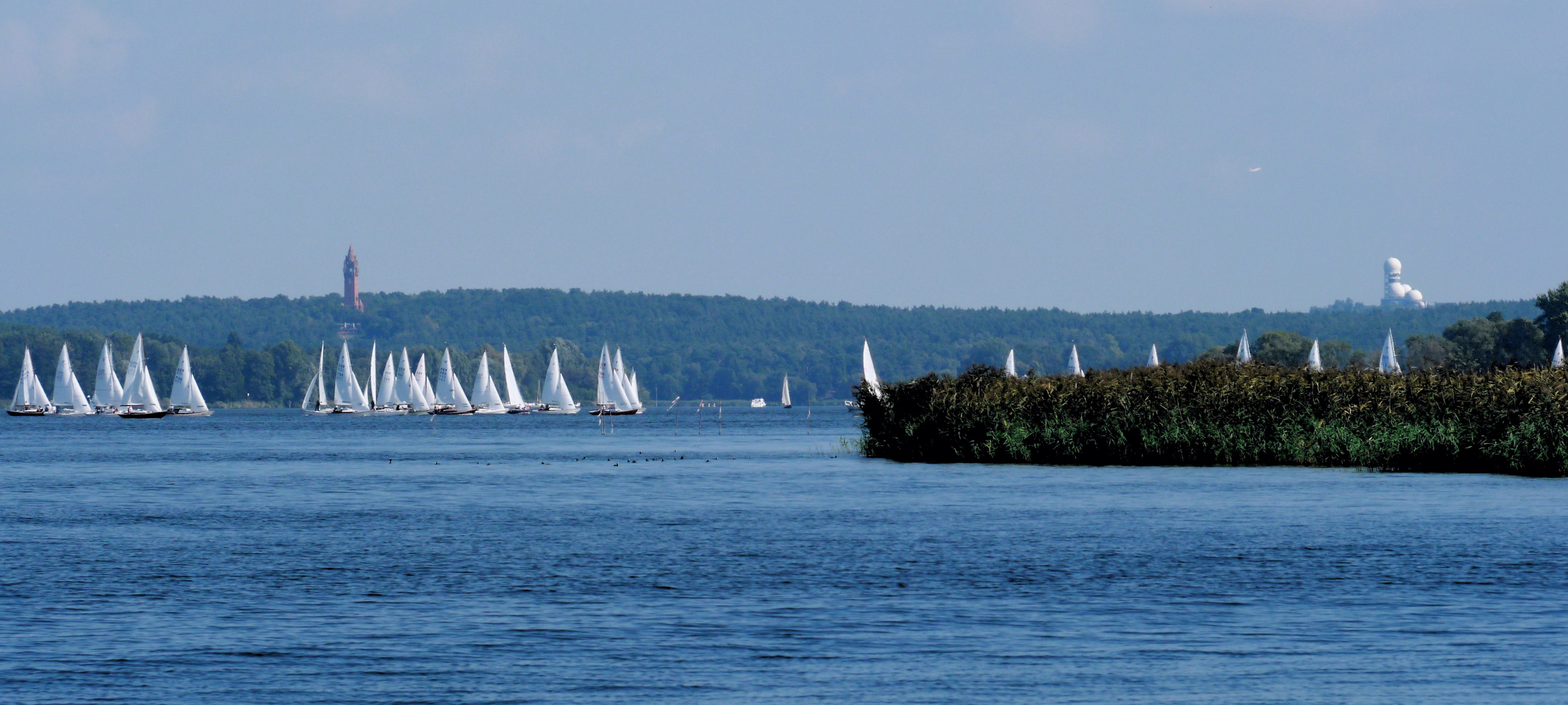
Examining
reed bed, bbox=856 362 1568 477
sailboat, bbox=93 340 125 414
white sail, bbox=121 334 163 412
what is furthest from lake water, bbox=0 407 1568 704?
sailboat, bbox=93 340 125 414

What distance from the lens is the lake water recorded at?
22297 millimetres

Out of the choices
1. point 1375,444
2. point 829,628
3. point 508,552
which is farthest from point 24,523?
point 1375,444

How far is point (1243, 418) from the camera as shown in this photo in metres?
67.2

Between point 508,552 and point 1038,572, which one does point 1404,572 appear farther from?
point 508,552

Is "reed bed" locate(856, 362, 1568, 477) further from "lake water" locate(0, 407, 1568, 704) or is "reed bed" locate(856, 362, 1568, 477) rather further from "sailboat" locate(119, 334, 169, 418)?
"sailboat" locate(119, 334, 169, 418)

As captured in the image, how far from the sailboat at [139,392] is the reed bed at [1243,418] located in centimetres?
13257

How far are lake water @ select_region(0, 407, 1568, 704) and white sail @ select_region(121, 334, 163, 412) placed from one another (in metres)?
134

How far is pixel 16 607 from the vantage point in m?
29.8

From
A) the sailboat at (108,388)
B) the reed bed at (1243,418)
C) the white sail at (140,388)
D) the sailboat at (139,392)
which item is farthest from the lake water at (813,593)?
the sailboat at (108,388)

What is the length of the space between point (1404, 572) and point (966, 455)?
42.5 m

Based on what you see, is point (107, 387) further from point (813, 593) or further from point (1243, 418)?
point (813, 593)

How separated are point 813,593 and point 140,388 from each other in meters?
175

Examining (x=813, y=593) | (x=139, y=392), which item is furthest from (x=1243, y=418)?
(x=139, y=392)

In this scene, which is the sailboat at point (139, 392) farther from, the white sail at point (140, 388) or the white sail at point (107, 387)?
the white sail at point (107, 387)
